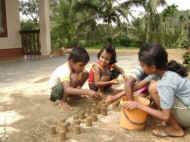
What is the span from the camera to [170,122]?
2.82m

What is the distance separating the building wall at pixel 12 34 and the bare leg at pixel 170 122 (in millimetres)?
7438

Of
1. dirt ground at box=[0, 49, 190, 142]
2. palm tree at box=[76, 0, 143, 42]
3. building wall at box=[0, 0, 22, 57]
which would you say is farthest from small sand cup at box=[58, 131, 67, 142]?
palm tree at box=[76, 0, 143, 42]

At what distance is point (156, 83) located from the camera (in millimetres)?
2717

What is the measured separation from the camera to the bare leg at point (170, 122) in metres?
2.73

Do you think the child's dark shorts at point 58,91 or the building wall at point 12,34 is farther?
the building wall at point 12,34

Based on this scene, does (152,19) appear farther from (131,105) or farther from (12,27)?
(131,105)

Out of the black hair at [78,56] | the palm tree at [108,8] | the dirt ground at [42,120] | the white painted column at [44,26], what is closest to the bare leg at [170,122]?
the dirt ground at [42,120]

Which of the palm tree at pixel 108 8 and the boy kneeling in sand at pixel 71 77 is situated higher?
the palm tree at pixel 108 8

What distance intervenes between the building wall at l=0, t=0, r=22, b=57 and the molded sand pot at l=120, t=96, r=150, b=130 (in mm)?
7235

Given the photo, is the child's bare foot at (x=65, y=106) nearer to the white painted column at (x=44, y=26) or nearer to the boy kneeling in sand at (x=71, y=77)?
the boy kneeling in sand at (x=71, y=77)

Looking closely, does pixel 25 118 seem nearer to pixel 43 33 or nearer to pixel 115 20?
pixel 43 33

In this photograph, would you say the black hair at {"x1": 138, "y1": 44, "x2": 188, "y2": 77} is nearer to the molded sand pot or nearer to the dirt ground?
the molded sand pot

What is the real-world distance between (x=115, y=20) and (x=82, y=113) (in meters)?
14.8

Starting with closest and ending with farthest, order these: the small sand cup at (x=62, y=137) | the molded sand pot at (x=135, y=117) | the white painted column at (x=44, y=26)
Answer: the small sand cup at (x=62, y=137), the molded sand pot at (x=135, y=117), the white painted column at (x=44, y=26)
